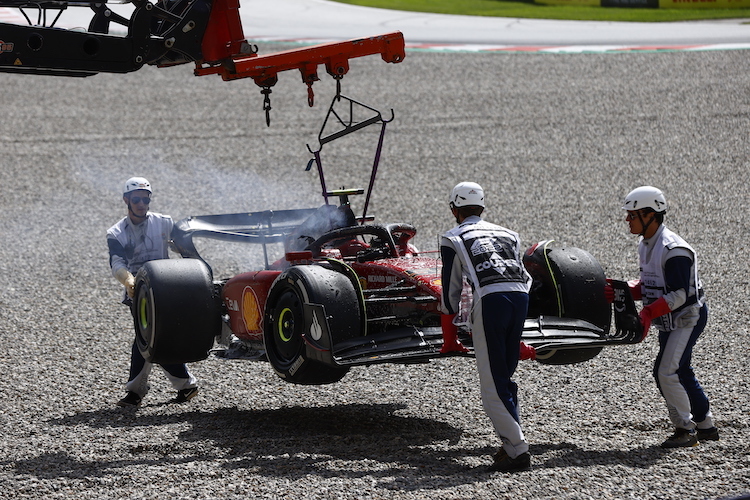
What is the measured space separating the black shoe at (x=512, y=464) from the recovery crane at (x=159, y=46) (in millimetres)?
3412

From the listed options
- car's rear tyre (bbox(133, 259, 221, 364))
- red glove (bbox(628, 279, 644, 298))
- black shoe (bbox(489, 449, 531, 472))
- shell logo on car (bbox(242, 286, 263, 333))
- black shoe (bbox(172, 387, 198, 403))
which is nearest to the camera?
black shoe (bbox(489, 449, 531, 472))

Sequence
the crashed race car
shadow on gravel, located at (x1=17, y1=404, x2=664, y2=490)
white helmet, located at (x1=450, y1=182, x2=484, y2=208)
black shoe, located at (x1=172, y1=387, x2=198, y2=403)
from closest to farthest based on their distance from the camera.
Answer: shadow on gravel, located at (x1=17, y1=404, x2=664, y2=490) → white helmet, located at (x1=450, y1=182, x2=484, y2=208) → the crashed race car → black shoe, located at (x1=172, y1=387, x2=198, y2=403)

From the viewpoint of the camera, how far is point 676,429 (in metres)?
6.99

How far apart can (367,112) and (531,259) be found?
14.2 meters

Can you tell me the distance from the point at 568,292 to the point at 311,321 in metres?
Answer: 1.96

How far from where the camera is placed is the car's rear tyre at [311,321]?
276 inches

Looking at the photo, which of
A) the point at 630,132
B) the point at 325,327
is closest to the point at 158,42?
the point at 325,327

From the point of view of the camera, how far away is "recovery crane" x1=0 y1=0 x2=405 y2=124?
7.46 m

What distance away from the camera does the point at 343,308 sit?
711 centimetres

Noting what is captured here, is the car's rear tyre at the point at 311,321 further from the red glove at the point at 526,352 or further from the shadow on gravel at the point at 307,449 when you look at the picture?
the red glove at the point at 526,352

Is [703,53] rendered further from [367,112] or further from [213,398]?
[213,398]

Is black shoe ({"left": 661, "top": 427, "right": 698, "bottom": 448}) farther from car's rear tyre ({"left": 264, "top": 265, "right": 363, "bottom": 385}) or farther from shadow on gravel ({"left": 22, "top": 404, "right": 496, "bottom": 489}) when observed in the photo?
car's rear tyre ({"left": 264, "top": 265, "right": 363, "bottom": 385})

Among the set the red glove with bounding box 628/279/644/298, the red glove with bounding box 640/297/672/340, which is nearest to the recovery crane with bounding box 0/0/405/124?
the red glove with bounding box 628/279/644/298

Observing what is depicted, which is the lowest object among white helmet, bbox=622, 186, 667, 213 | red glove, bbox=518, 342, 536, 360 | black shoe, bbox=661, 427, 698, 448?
black shoe, bbox=661, 427, 698, 448
